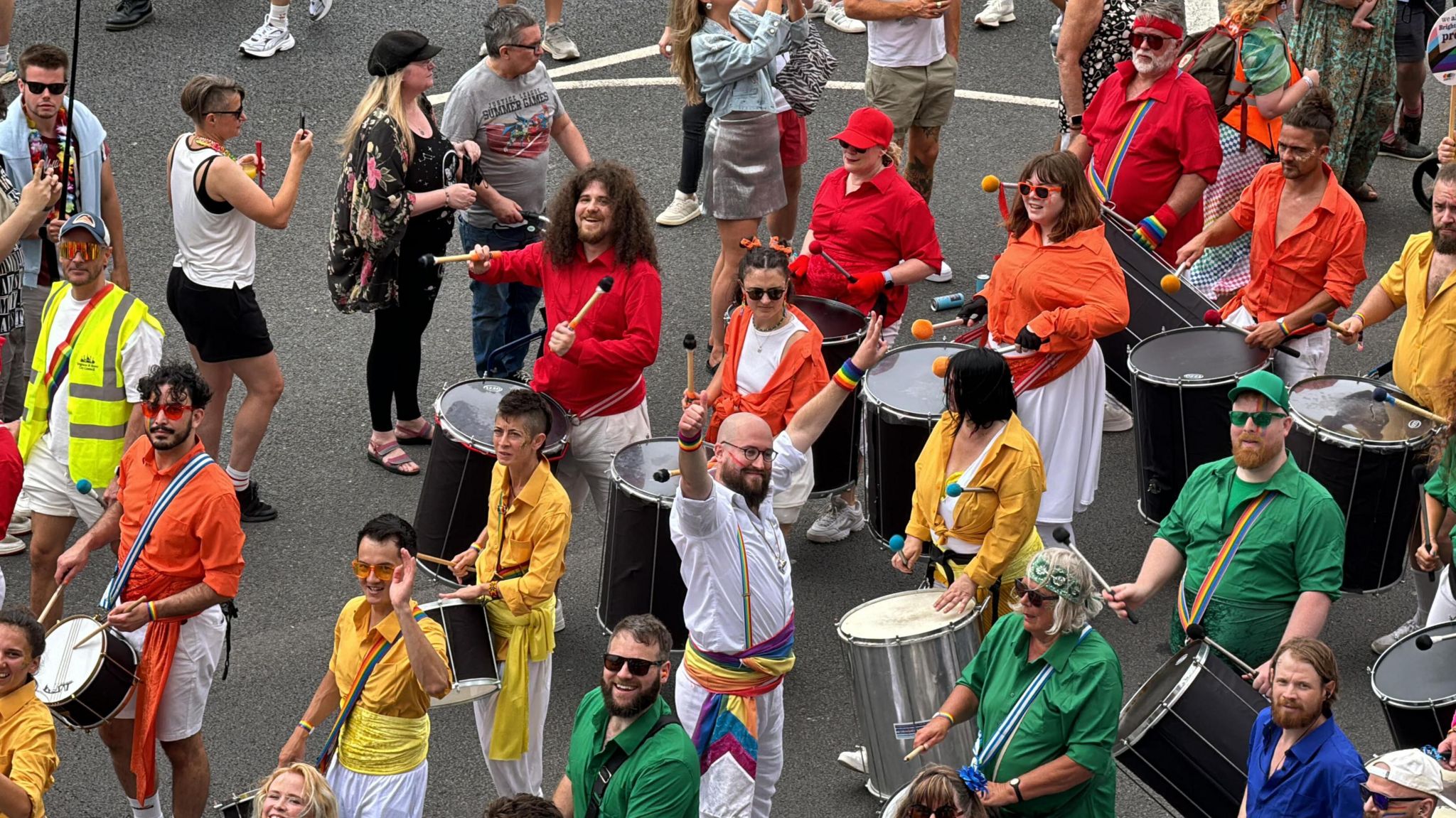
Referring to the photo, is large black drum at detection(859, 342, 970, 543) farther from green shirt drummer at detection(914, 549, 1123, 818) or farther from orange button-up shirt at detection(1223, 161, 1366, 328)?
green shirt drummer at detection(914, 549, 1123, 818)

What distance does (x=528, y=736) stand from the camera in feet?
22.4

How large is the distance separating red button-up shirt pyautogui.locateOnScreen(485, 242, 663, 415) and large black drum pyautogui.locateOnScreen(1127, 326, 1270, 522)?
2.07 metres

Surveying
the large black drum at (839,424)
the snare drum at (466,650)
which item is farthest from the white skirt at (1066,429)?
the snare drum at (466,650)

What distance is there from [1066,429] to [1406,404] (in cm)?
134

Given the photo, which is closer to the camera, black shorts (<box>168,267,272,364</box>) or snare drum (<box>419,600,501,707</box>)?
snare drum (<box>419,600,501,707</box>)

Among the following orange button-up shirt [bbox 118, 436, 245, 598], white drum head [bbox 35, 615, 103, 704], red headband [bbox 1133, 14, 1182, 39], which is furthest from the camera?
red headband [bbox 1133, 14, 1182, 39]

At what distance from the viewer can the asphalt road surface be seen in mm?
7465

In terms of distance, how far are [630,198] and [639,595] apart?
172 centimetres

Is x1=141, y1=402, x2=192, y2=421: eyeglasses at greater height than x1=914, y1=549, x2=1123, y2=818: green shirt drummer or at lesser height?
greater

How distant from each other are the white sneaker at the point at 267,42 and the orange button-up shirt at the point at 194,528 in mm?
6592

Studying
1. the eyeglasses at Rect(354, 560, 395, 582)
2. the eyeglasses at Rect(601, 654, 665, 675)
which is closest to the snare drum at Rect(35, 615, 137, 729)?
the eyeglasses at Rect(354, 560, 395, 582)

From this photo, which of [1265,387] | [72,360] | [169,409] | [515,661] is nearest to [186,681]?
[169,409]

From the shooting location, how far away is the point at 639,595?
23.7ft

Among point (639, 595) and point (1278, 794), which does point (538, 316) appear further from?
point (1278, 794)
